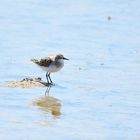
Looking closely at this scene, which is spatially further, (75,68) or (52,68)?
(75,68)

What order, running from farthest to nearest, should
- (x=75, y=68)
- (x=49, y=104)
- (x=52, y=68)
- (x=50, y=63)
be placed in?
(x=75, y=68) < (x=50, y=63) < (x=52, y=68) < (x=49, y=104)

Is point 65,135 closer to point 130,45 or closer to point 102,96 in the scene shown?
point 102,96

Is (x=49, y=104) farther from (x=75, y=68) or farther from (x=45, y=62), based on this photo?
(x=75, y=68)

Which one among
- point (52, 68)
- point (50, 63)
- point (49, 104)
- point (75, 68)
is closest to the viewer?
point (49, 104)

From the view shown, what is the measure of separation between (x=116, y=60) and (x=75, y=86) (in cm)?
221

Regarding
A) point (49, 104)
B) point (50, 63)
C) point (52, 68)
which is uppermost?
point (50, 63)

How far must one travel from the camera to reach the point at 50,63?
15469mm

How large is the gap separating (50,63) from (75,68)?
70 centimetres

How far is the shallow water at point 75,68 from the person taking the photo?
38.7 feet

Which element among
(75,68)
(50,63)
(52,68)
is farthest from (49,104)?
(75,68)

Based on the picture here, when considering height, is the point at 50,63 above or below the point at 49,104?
above

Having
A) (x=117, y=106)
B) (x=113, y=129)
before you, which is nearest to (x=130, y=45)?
(x=117, y=106)

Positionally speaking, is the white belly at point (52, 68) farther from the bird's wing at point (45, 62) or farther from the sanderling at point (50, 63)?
the bird's wing at point (45, 62)

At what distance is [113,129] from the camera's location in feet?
38.5
